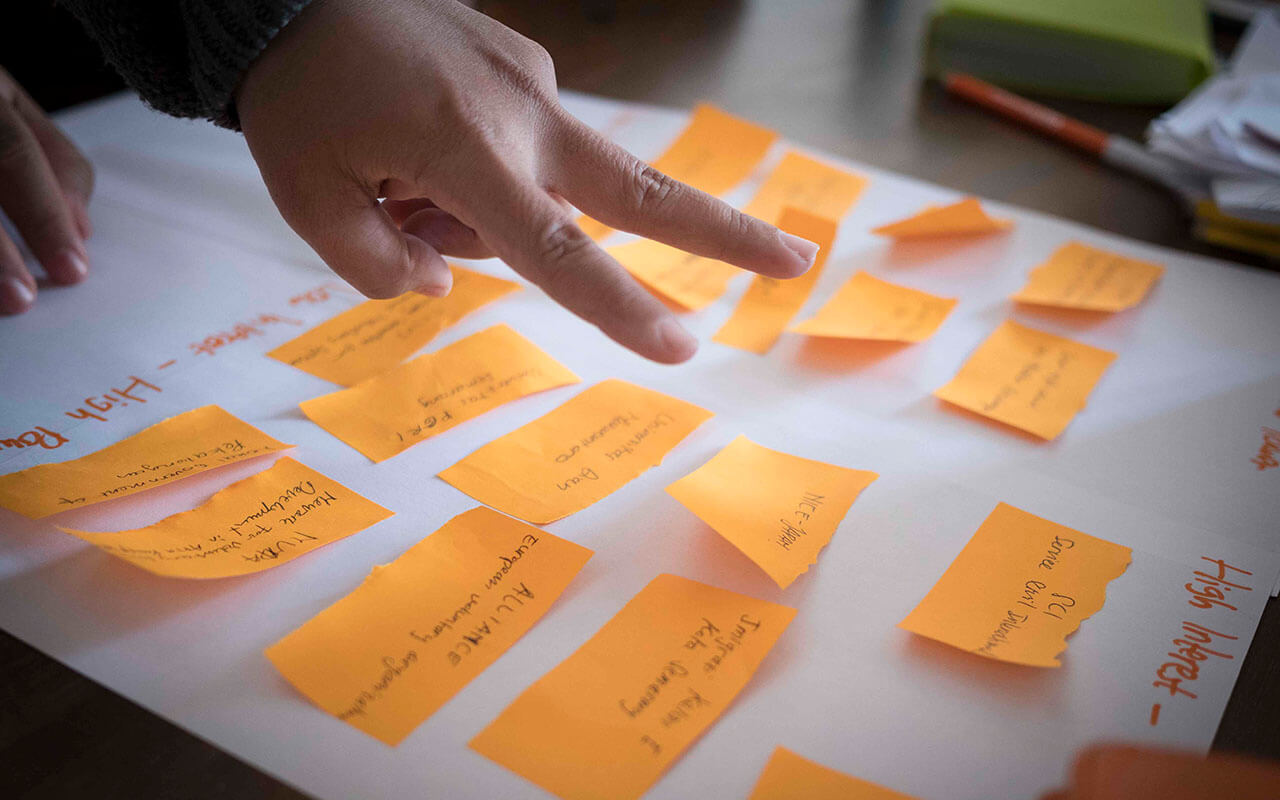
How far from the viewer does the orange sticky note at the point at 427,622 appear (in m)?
0.41

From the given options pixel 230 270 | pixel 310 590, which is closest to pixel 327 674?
pixel 310 590

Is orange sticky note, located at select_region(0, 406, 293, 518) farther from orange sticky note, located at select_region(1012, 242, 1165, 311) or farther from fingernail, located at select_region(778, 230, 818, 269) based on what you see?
orange sticky note, located at select_region(1012, 242, 1165, 311)

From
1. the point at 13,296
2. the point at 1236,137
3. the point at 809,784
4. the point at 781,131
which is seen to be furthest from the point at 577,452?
the point at 1236,137

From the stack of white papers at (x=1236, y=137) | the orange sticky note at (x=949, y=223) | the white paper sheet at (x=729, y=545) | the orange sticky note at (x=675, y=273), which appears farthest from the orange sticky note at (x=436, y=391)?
the stack of white papers at (x=1236, y=137)

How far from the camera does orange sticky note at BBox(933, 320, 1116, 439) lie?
0.63 meters

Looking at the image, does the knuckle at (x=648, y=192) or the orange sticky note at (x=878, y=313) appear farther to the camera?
the orange sticky note at (x=878, y=313)

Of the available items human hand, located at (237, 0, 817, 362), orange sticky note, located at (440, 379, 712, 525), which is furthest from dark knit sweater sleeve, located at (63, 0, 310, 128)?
orange sticky note, located at (440, 379, 712, 525)

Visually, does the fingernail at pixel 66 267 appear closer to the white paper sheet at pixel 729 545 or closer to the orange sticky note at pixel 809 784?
the white paper sheet at pixel 729 545

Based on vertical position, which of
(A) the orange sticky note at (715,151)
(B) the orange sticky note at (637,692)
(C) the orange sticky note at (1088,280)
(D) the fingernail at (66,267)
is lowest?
(B) the orange sticky note at (637,692)

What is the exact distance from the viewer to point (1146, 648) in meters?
0.46

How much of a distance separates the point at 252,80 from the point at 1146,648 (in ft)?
1.78

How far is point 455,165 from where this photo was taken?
461mm

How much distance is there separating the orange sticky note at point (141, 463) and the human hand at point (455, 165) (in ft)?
0.42

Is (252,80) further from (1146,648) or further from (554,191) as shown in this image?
(1146,648)
